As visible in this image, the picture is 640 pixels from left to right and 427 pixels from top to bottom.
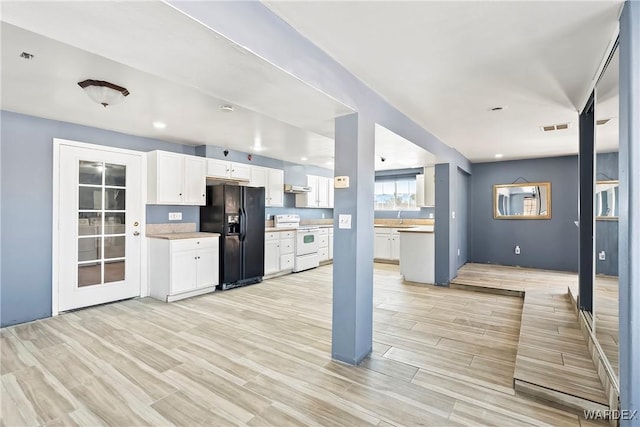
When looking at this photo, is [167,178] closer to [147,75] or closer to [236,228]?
[236,228]

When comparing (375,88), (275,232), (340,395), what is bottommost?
(340,395)

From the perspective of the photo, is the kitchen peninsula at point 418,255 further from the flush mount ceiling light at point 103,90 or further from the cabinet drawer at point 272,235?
the flush mount ceiling light at point 103,90

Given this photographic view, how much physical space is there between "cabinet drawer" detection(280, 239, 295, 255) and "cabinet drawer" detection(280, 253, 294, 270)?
0.08m

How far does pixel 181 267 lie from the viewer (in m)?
4.41

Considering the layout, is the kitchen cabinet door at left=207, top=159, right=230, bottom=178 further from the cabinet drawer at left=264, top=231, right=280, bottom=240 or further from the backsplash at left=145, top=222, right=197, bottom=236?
the cabinet drawer at left=264, top=231, right=280, bottom=240

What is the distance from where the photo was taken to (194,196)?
16.3 feet

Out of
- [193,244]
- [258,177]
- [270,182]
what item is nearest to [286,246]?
[270,182]

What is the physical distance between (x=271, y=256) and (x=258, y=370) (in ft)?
11.2

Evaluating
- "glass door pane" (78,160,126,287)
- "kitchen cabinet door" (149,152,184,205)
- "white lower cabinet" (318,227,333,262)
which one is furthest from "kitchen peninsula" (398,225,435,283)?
"glass door pane" (78,160,126,287)

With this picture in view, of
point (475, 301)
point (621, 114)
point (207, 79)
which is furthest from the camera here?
point (475, 301)

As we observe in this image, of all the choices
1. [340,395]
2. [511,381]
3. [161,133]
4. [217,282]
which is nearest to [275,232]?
[217,282]

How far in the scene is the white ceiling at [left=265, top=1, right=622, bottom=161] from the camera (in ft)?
5.60

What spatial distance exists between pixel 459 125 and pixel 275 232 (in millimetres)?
3685

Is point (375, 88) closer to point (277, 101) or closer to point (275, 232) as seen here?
point (277, 101)
